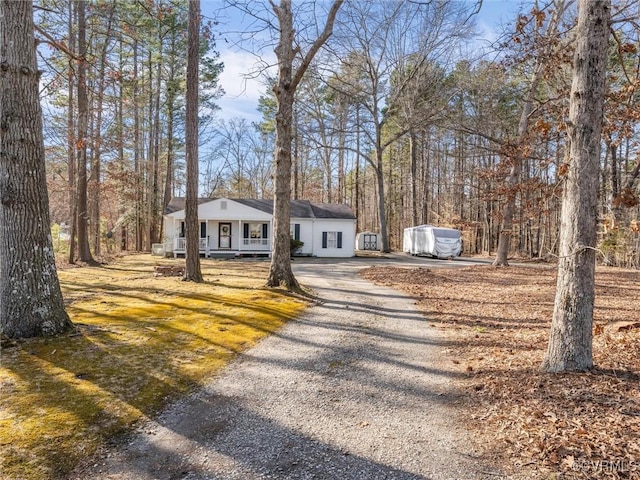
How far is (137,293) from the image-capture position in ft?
29.5

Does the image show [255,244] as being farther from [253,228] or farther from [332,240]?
[332,240]

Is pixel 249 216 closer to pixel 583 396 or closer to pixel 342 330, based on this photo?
pixel 342 330

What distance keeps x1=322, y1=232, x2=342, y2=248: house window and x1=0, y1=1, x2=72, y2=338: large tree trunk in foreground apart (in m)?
21.2

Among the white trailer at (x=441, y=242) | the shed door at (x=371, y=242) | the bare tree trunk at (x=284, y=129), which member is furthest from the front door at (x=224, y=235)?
the bare tree trunk at (x=284, y=129)

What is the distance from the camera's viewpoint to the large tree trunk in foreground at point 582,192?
12.4 ft

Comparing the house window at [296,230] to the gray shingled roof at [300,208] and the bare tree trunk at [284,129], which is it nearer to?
the gray shingled roof at [300,208]

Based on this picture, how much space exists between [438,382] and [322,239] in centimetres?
2164

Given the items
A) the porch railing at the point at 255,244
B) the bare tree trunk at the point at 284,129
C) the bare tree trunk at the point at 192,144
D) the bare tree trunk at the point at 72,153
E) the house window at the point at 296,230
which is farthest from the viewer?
the house window at the point at 296,230

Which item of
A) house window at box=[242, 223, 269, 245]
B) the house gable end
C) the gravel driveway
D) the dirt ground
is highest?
the house gable end

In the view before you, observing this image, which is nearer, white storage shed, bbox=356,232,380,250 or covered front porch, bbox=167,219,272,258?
covered front porch, bbox=167,219,272,258

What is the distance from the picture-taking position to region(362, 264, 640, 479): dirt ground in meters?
2.59

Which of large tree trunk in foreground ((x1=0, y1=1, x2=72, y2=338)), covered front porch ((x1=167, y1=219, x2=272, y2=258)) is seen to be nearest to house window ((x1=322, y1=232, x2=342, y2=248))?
covered front porch ((x1=167, y1=219, x2=272, y2=258))

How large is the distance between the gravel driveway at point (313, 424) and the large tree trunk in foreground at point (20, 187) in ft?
8.68

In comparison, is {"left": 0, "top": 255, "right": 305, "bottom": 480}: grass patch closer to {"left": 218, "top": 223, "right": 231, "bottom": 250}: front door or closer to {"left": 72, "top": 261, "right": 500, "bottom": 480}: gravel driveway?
{"left": 72, "top": 261, "right": 500, "bottom": 480}: gravel driveway
